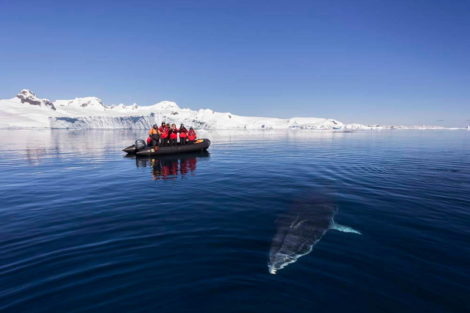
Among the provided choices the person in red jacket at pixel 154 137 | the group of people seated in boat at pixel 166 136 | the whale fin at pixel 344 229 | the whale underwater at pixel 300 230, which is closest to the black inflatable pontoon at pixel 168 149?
the group of people seated in boat at pixel 166 136

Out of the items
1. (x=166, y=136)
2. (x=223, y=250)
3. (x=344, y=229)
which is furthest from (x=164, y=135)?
(x=344, y=229)

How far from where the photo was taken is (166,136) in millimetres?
24266

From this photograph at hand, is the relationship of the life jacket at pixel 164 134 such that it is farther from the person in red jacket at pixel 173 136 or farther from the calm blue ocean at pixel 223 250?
the calm blue ocean at pixel 223 250

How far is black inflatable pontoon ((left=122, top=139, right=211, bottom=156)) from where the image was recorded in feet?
74.5

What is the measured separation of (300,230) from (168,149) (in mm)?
19094

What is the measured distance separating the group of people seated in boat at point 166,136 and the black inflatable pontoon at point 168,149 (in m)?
0.68

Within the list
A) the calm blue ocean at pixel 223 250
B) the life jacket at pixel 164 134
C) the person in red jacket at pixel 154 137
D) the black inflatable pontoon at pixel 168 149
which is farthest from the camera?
the life jacket at pixel 164 134

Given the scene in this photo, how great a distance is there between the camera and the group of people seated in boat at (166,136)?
2355 centimetres

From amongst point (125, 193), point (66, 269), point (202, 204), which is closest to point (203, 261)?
point (66, 269)

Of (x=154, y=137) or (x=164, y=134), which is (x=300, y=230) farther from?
(x=164, y=134)

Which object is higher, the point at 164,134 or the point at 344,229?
the point at 164,134

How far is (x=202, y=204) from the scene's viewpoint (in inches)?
370

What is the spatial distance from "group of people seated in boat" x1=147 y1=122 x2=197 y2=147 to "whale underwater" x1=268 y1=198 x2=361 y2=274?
1787 centimetres

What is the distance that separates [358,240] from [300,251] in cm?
187
